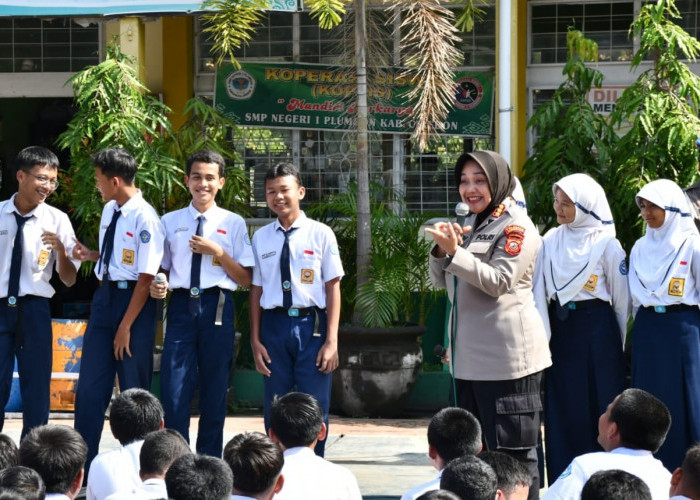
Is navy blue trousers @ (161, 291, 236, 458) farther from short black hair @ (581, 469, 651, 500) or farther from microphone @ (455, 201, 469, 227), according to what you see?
short black hair @ (581, 469, 651, 500)

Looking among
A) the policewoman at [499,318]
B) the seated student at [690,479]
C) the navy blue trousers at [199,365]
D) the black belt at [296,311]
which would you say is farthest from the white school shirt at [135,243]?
the seated student at [690,479]

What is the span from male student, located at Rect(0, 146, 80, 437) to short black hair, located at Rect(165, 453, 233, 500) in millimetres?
2921

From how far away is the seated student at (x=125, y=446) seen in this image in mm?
4367

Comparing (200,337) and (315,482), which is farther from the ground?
(200,337)

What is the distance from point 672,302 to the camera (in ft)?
19.1

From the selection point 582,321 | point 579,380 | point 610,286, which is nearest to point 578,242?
point 610,286

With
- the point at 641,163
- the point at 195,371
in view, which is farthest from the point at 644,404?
the point at 641,163

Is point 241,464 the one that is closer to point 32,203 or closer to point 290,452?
point 290,452

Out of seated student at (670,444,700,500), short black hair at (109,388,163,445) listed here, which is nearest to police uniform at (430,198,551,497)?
seated student at (670,444,700,500)

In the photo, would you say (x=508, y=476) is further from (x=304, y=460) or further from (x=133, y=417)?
(x=133, y=417)

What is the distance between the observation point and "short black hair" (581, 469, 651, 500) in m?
3.33

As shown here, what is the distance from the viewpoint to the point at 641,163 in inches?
317

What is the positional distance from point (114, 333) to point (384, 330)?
280cm

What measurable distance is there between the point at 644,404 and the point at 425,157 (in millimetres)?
6010
